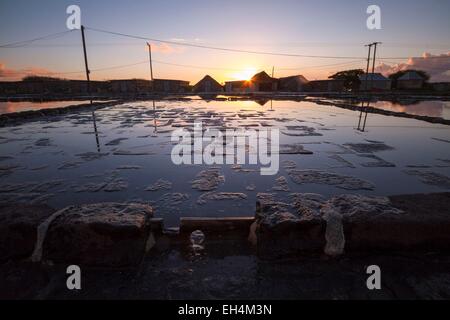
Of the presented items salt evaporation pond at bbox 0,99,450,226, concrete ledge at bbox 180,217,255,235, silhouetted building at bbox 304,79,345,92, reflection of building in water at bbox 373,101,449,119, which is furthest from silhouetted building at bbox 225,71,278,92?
concrete ledge at bbox 180,217,255,235

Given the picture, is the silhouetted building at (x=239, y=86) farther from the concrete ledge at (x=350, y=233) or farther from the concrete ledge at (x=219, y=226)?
the concrete ledge at (x=350, y=233)

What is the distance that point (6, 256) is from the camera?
2465 mm

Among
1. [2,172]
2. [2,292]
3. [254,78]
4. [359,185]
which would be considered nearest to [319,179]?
[359,185]

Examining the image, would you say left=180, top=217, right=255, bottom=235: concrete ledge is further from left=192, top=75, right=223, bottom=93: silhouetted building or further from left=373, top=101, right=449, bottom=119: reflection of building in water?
left=192, top=75, right=223, bottom=93: silhouetted building

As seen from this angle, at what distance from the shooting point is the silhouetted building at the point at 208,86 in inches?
2490

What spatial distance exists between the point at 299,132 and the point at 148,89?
59798 mm

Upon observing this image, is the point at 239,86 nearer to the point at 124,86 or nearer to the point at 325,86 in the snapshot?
the point at 325,86

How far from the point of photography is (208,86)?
6412 cm

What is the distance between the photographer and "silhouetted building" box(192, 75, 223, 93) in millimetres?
63250

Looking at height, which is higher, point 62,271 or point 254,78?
point 254,78

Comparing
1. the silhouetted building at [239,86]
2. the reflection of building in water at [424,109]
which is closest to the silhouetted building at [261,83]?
the silhouetted building at [239,86]
